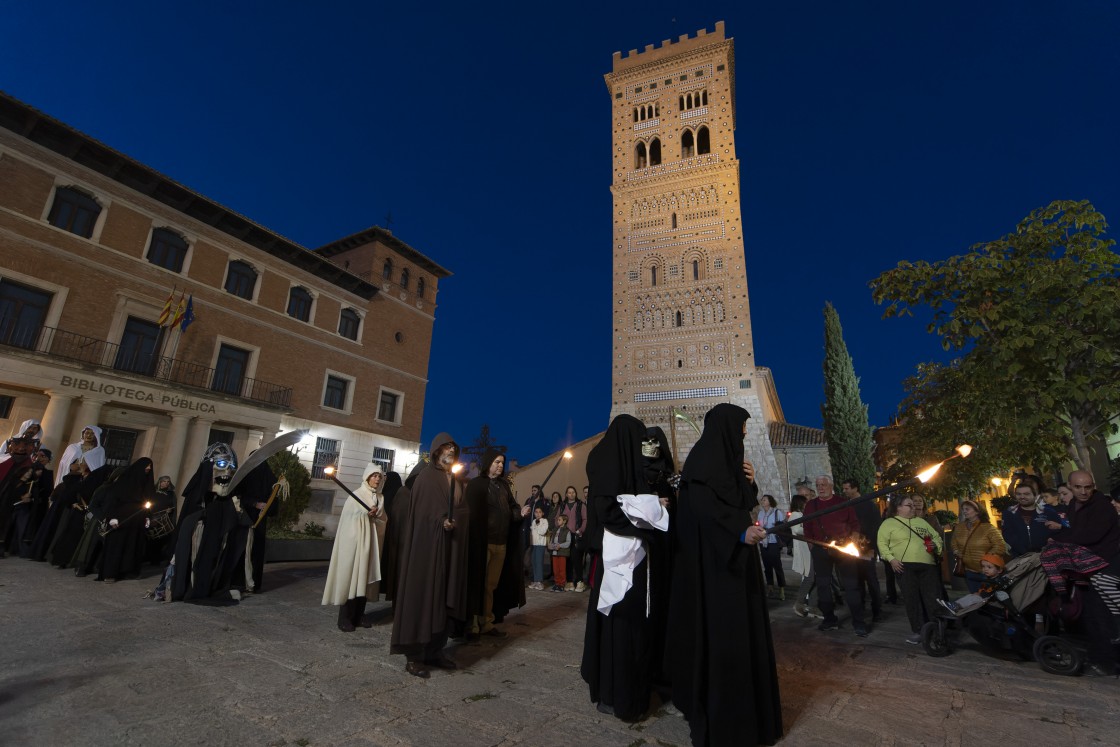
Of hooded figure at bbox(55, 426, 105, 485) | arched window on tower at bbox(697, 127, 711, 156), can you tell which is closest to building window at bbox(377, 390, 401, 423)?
hooded figure at bbox(55, 426, 105, 485)

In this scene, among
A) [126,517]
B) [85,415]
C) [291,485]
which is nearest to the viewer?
[126,517]

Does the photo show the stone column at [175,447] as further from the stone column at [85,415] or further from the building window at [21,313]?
the building window at [21,313]

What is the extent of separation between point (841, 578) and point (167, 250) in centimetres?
2173

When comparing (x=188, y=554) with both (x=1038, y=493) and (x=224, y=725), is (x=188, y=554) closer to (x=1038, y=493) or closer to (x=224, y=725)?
(x=224, y=725)

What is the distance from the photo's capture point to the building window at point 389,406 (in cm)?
2398

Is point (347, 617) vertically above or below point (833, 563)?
below

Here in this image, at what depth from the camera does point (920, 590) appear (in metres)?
5.91

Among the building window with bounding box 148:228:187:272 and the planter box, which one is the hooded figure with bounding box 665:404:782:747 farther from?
the building window with bounding box 148:228:187:272

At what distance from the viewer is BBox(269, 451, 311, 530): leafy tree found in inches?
627

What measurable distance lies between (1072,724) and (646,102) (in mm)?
38329

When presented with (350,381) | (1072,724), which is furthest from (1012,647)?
(350,381)

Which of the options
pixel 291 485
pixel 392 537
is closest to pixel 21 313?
pixel 291 485

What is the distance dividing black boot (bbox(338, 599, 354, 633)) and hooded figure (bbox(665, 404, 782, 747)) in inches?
144

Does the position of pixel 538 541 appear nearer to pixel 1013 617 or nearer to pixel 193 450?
pixel 1013 617
